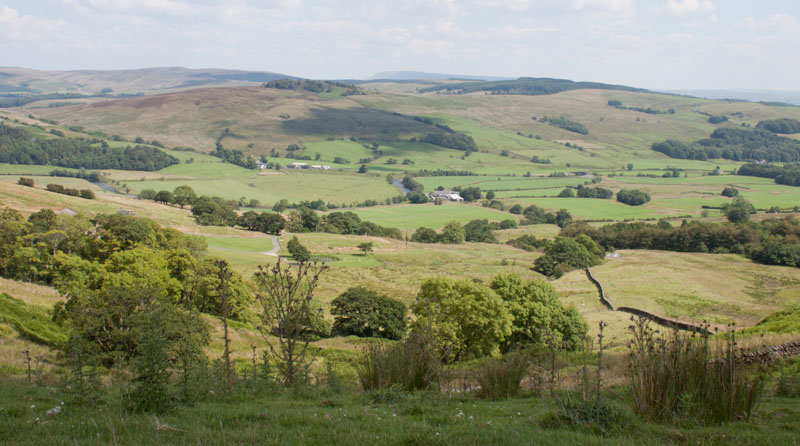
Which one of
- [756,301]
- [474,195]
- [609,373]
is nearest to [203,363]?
[609,373]

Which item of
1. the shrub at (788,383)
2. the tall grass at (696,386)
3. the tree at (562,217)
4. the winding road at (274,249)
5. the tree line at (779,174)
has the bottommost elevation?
the tree at (562,217)

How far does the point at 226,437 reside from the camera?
7.02 m

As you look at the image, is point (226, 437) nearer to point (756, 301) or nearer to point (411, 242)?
point (756, 301)

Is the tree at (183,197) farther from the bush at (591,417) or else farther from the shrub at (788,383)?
the bush at (591,417)

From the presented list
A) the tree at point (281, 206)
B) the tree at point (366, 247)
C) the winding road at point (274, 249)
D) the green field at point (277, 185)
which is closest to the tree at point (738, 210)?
the tree at point (366, 247)

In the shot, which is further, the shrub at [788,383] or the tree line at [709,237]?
the tree line at [709,237]

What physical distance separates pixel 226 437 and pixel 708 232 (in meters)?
115

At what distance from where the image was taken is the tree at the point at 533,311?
37.1m

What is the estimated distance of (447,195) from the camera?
169750mm

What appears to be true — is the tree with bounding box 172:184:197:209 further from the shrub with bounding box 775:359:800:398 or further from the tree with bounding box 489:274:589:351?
the shrub with bounding box 775:359:800:398

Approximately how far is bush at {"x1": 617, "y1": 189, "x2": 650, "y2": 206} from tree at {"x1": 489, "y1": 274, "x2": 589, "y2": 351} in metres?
129

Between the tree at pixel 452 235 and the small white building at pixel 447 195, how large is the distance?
5234 centimetres

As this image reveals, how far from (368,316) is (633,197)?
5254 inches

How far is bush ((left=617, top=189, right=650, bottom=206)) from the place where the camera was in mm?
154000
